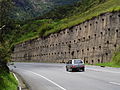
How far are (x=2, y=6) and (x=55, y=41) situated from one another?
52270mm

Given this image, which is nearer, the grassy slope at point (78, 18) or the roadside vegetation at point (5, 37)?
the roadside vegetation at point (5, 37)

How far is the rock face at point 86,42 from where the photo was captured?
146ft

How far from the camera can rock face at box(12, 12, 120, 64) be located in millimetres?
44603

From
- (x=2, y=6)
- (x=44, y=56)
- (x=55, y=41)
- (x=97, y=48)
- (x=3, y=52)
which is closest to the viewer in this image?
(x=3, y=52)

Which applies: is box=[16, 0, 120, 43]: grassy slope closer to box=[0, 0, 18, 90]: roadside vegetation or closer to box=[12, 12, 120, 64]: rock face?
box=[12, 12, 120, 64]: rock face

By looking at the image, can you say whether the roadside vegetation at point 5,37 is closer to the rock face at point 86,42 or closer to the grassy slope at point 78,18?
the grassy slope at point 78,18

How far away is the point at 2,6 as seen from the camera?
16234 millimetres

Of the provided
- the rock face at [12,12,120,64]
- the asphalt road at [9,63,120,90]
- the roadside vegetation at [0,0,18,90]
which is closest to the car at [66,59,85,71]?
the asphalt road at [9,63,120,90]

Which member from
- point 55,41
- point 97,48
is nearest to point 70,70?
point 97,48

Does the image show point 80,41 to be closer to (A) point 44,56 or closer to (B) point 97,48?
(B) point 97,48

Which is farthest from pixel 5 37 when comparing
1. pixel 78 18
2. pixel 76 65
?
pixel 78 18

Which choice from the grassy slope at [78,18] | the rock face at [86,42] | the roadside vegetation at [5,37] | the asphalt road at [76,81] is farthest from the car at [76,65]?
the roadside vegetation at [5,37]

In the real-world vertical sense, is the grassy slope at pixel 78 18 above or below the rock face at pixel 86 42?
above

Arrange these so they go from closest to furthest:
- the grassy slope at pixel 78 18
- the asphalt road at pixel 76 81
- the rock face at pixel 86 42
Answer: the asphalt road at pixel 76 81, the rock face at pixel 86 42, the grassy slope at pixel 78 18
